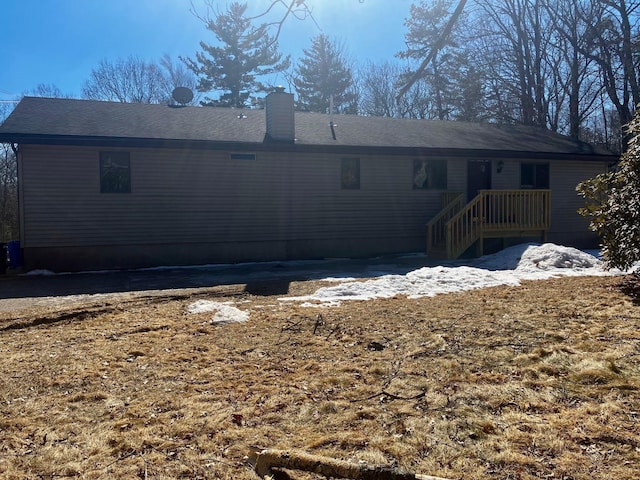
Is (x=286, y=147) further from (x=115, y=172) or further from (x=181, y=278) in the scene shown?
(x=181, y=278)

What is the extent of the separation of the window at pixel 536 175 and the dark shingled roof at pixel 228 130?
563 millimetres

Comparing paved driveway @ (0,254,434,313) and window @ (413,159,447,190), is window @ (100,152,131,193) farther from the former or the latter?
window @ (413,159,447,190)

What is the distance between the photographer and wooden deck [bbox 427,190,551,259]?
12.5m

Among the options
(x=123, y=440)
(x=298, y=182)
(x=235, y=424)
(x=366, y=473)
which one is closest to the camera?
(x=366, y=473)

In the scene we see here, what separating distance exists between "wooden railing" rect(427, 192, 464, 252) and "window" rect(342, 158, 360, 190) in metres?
2.29

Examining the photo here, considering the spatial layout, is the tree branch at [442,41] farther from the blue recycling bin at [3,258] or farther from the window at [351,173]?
the blue recycling bin at [3,258]

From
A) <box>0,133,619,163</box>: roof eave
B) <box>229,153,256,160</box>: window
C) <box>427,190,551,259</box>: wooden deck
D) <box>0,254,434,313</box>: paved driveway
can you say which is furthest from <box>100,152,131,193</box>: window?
<box>427,190,551,259</box>: wooden deck

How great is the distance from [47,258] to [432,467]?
36.1ft

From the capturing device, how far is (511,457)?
7.80ft

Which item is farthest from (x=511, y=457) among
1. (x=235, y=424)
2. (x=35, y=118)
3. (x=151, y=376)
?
(x=35, y=118)

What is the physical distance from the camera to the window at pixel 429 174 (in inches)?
552

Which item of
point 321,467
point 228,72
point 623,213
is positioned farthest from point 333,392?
point 228,72

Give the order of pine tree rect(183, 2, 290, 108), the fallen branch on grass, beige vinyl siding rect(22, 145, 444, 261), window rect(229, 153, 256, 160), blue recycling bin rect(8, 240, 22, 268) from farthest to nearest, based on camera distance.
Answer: pine tree rect(183, 2, 290, 108) < window rect(229, 153, 256, 160) < blue recycling bin rect(8, 240, 22, 268) < beige vinyl siding rect(22, 145, 444, 261) < the fallen branch on grass

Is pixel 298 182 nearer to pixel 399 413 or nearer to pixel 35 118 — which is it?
pixel 35 118
